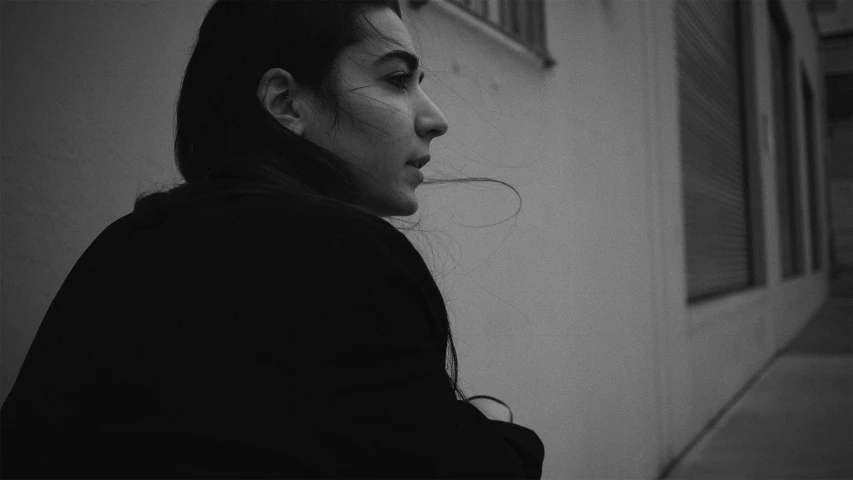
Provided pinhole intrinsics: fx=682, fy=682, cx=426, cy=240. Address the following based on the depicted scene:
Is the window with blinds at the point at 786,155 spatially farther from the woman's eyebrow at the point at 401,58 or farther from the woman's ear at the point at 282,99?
the woman's ear at the point at 282,99

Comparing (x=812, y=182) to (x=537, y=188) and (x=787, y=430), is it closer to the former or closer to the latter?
(x=787, y=430)

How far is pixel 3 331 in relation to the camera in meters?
1.13

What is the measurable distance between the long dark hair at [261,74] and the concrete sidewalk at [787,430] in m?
3.17

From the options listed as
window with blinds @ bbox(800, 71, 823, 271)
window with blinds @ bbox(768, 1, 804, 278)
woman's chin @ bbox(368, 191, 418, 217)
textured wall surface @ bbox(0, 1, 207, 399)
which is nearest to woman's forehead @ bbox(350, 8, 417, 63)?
woman's chin @ bbox(368, 191, 418, 217)

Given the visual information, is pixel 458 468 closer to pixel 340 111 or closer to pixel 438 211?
pixel 340 111

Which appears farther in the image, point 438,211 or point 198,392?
point 438,211

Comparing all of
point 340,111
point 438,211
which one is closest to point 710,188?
point 438,211

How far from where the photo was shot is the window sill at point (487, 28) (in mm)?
2020

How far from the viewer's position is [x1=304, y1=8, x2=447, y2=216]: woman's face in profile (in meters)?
1.07

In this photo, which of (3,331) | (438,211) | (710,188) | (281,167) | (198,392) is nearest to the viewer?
(198,392)

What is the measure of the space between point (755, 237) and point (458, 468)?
685cm

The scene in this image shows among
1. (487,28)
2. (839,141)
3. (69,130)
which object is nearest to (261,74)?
(69,130)

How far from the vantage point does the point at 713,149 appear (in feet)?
19.0

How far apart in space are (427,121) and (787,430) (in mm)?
4098
